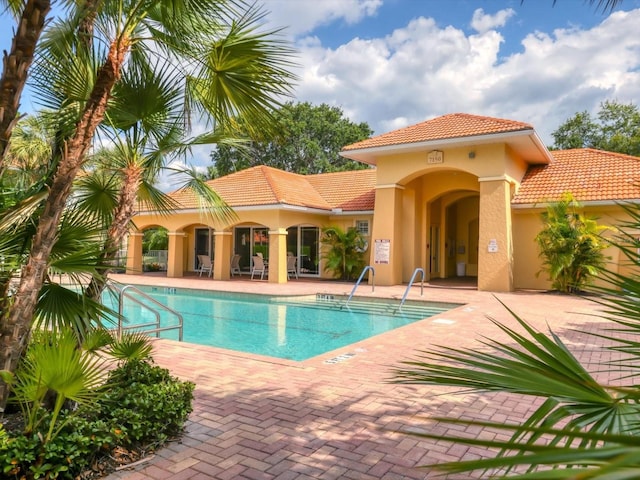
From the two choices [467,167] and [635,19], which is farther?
[467,167]

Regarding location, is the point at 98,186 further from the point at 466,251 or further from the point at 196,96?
the point at 466,251

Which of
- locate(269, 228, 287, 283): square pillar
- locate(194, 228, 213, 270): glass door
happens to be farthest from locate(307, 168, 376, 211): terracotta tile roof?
locate(194, 228, 213, 270): glass door

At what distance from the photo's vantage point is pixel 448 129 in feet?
54.4

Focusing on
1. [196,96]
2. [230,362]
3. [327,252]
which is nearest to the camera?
[196,96]

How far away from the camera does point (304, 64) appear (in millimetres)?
3719

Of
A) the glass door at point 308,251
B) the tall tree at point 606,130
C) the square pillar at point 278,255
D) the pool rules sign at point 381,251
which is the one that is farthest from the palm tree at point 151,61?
the tall tree at point 606,130

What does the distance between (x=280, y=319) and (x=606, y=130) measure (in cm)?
3212

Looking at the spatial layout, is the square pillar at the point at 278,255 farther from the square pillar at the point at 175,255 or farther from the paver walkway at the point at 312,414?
the paver walkway at the point at 312,414

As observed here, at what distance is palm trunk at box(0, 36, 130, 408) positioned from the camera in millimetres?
3023

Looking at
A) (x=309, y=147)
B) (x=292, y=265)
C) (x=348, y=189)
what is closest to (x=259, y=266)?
(x=292, y=265)

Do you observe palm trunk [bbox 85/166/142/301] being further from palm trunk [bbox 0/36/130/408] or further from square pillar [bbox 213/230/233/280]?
square pillar [bbox 213/230/233/280]

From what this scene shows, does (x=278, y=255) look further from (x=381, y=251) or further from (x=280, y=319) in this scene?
(x=280, y=319)

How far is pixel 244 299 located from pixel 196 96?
11.3 metres

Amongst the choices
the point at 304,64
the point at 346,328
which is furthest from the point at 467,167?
the point at 304,64
